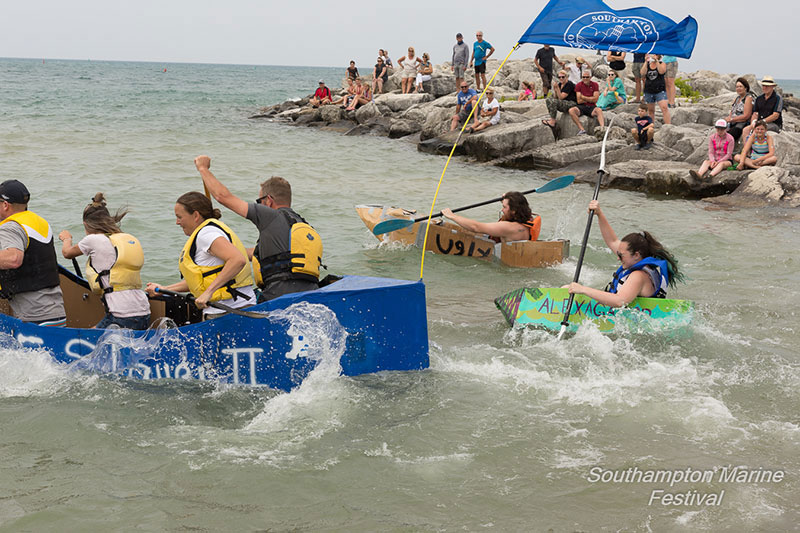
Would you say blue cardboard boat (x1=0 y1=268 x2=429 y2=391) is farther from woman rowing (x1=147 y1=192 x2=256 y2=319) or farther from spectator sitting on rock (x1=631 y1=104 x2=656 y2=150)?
spectator sitting on rock (x1=631 y1=104 x2=656 y2=150)

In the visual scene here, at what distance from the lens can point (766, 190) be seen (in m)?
15.0

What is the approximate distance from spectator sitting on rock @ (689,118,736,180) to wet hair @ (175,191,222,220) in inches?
506

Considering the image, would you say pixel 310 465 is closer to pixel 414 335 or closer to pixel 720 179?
pixel 414 335

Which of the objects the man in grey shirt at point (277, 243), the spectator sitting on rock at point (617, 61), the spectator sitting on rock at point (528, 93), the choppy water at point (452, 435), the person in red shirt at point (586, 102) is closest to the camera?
the choppy water at point (452, 435)

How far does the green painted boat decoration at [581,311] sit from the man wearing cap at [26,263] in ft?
13.8

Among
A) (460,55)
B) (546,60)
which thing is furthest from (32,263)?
(460,55)

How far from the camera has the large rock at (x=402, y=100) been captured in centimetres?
3042

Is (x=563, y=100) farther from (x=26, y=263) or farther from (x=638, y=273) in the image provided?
(x=26, y=263)

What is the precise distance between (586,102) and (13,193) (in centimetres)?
1639

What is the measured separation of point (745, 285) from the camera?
977 cm

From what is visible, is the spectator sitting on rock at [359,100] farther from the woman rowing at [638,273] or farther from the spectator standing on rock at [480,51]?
the woman rowing at [638,273]

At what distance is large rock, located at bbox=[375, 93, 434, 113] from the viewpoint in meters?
30.4

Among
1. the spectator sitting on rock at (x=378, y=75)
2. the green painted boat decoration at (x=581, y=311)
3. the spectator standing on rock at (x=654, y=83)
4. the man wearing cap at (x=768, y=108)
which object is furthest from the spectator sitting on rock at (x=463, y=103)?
the green painted boat decoration at (x=581, y=311)

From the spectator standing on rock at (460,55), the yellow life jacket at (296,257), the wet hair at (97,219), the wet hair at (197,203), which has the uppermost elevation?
the spectator standing on rock at (460,55)
